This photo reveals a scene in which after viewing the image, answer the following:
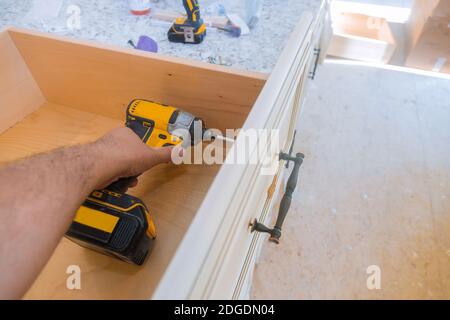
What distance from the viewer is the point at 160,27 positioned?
791 mm

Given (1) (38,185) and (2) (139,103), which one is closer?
(1) (38,185)

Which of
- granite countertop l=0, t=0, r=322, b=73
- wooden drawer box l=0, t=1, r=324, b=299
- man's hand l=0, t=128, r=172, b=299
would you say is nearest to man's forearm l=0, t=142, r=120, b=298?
man's hand l=0, t=128, r=172, b=299

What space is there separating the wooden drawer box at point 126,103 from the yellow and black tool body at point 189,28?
152 mm

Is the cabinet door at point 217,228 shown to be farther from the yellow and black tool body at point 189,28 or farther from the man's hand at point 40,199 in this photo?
the yellow and black tool body at point 189,28

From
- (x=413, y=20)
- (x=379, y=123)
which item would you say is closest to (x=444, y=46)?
(x=413, y=20)

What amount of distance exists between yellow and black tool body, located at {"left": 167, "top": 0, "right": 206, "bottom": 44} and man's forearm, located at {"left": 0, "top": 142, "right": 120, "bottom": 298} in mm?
414

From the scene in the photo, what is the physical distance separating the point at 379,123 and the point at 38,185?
1486 mm

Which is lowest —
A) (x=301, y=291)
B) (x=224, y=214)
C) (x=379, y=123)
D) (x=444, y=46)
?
(x=301, y=291)

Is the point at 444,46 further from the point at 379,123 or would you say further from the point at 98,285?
the point at 98,285

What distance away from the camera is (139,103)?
642 mm

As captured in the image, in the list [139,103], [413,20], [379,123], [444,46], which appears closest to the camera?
[139,103]

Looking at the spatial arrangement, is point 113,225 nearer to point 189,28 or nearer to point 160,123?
point 160,123

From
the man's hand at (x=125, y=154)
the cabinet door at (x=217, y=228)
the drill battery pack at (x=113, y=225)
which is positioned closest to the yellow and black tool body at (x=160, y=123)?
the man's hand at (x=125, y=154)
